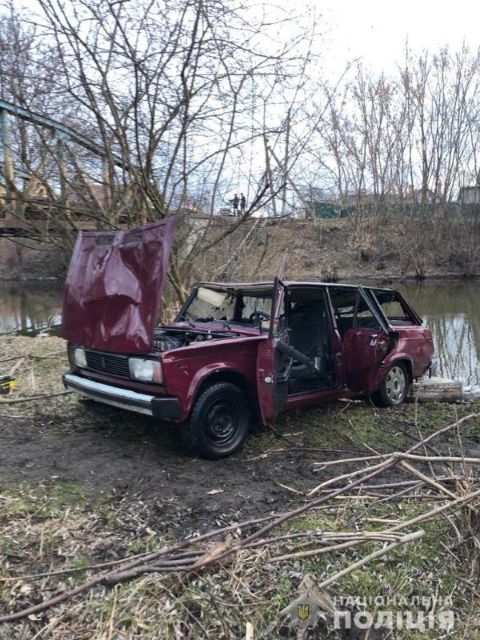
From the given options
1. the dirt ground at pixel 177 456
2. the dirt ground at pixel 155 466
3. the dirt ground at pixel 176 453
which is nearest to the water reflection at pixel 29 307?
the dirt ground at pixel 176 453

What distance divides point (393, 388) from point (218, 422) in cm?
312

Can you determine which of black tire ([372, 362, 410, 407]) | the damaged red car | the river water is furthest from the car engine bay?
the river water

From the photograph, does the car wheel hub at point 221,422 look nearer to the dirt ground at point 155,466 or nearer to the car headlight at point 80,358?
the dirt ground at point 155,466

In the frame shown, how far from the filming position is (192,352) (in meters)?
4.54

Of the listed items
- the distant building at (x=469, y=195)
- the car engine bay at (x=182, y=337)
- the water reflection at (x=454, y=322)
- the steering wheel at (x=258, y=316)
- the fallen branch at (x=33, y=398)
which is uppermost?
the distant building at (x=469, y=195)

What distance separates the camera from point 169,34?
7.80m

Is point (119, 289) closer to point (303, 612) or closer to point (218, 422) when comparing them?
point (218, 422)

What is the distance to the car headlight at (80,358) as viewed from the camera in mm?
5229

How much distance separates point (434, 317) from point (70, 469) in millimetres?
16717

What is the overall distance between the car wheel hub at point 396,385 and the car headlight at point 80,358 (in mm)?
3864

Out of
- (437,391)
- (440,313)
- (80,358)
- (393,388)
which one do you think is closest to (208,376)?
(80,358)

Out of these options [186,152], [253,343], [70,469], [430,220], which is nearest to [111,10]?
[186,152]

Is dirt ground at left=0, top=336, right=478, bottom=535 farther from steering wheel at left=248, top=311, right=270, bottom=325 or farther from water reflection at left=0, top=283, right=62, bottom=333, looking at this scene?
water reflection at left=0, top=283, right=62, bottom=333

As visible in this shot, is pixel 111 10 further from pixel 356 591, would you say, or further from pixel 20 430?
pixel 356 591
